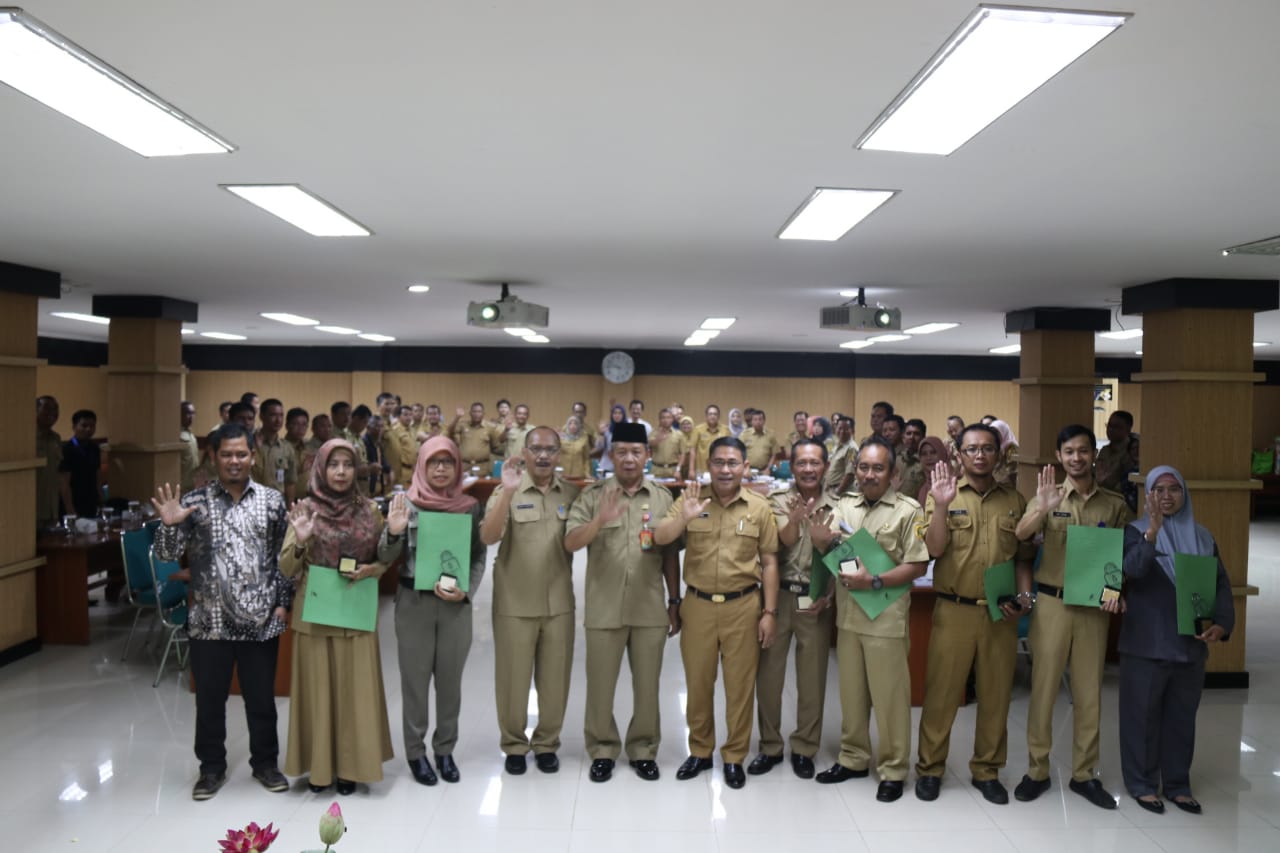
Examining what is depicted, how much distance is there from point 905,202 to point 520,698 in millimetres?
3355

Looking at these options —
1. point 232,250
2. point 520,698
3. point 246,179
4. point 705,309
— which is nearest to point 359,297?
point 232,250

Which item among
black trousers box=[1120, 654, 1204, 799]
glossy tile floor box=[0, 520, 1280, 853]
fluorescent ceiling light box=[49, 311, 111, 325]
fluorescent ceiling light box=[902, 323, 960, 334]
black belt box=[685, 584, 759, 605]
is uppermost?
fluorescent ceiling light box=[902, 323, 960, 334]

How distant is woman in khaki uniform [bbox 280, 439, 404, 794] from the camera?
433cm

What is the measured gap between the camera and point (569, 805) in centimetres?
443

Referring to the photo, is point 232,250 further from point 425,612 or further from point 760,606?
point 760,606

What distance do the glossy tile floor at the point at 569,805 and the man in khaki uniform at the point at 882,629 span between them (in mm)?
255

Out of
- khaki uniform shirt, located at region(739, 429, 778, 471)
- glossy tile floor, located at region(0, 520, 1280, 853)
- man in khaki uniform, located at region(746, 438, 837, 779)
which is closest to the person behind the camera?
glossy tile floor, located at region(0, 520, 1280, 853)

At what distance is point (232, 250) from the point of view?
6367 mm

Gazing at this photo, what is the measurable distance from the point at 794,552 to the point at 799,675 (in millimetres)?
709

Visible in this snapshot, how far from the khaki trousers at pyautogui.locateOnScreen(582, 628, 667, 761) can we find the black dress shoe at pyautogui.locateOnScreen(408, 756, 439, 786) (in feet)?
2.78

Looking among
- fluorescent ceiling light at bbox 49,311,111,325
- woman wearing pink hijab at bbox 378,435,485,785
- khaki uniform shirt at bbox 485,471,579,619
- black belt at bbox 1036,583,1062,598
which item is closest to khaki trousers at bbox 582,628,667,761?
khaki uniform shirt at bbox 485,471,579,619

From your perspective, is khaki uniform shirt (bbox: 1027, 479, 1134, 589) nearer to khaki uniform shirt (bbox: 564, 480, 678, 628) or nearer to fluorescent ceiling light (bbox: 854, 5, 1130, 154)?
khaki uniform shirt (bbox: 564, 480, 678, 628)

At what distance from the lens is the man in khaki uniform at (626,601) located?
15.3ft

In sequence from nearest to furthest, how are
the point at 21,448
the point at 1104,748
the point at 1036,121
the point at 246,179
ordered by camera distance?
the point at 1036,121, the point at 246,179, the point at 1104,748, the point at 21,448
